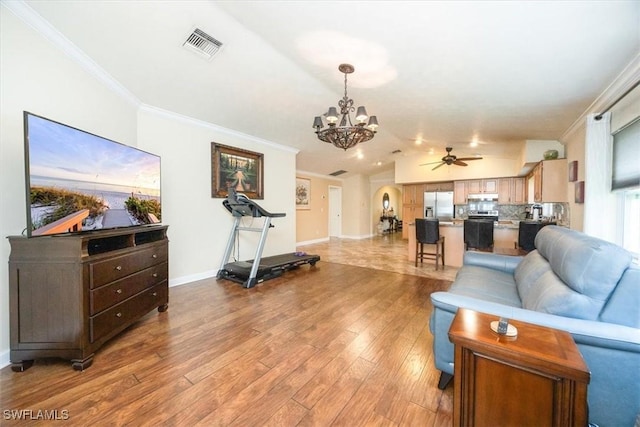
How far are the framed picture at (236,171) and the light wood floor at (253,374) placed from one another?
209 centimetres

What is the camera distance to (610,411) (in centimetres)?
112

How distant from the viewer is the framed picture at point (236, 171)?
4.22 m

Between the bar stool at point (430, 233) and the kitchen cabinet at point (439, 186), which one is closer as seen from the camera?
the bar stool at point (430, 233)

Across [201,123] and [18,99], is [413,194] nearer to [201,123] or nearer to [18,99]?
[201,123]

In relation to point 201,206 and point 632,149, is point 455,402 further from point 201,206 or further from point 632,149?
point 201,206

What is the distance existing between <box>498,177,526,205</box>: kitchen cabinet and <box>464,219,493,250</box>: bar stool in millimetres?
3379

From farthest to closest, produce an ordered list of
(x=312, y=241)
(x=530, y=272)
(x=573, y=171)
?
(x=312, y=241) → (x=573, y=171) → (x=530, y=272)

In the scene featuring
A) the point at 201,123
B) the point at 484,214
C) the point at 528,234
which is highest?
the point at 201,123

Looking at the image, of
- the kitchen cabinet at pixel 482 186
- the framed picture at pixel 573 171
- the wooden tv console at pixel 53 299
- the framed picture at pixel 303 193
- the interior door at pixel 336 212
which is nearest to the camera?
the wooden tv console at pixel 53 299

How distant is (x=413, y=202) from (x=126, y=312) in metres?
8.20

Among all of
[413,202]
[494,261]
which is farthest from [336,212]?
[494,261]

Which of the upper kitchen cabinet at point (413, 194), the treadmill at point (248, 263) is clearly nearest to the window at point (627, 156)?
the treadmill at point (248, 263)

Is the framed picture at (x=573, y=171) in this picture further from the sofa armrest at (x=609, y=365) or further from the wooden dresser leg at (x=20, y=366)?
the wooden dresser leg at (x=20, y=366)

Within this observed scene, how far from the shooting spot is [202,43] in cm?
254
